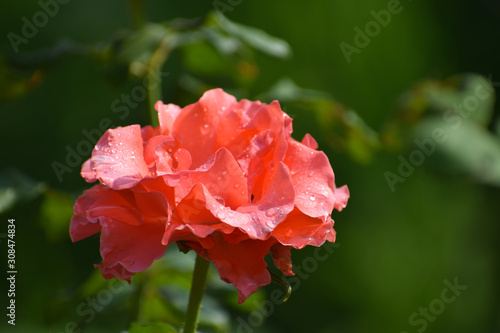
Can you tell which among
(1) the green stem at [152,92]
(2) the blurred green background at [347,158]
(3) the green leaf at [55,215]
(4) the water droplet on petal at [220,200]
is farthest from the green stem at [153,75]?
(2) the blurred green background at [347,158]

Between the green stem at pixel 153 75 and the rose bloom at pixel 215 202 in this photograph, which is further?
the green stem at pixel 153 75

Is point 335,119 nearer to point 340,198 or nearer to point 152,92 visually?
point 152,92

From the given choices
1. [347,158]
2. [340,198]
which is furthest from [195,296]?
[347,158]

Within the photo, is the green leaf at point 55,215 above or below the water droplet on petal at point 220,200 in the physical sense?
below

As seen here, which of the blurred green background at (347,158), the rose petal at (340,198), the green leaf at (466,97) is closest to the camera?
the rose petal at (340,198)

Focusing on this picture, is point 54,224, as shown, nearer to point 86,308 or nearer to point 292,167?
point 86,308

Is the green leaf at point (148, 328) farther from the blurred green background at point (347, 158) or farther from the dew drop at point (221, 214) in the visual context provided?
the blurred green background at point (347, 158)

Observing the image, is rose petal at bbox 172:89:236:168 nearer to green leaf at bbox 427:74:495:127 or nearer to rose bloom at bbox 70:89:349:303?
rose bloom at bbox 70:89:349:303
